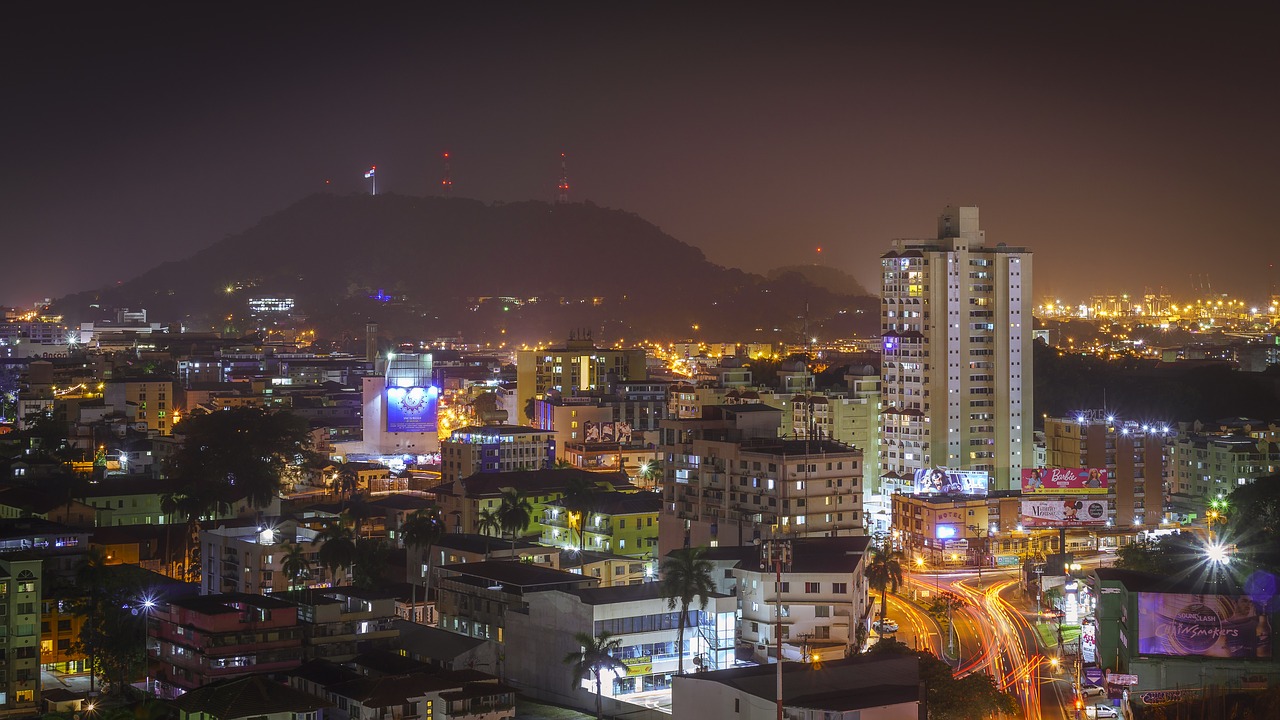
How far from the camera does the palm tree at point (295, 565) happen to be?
26641mm

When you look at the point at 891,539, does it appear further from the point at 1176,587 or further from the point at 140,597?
the point at 140,597

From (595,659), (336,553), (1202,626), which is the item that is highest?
(336,553)

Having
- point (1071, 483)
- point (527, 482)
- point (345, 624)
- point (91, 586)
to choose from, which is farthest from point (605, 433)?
point (345, 624)

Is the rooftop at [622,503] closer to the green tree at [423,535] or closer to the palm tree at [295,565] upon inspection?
the green tree at [423,535]

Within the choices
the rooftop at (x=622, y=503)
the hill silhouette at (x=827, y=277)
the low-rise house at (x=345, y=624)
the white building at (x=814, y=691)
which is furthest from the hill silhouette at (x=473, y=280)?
the white building at (x=814, y=691)

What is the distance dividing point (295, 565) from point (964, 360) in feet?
67.0

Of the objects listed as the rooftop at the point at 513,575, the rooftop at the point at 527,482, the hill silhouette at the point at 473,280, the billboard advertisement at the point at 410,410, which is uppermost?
the hill silhouette at the point at 473,280

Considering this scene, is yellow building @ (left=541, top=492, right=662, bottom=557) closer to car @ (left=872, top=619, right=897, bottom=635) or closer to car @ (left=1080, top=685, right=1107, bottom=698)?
car @ (left=872, top=619, right=897, bottom=635)

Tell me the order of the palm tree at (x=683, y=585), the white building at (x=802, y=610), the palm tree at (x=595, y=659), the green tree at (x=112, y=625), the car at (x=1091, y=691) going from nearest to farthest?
the palm tree at (x=595, y=659) → the car at (x=1091, y=691) → the palm tree at (x=683, y=585) → the white building at (x=802, y=610) → the green tree at (x=112, y=625)

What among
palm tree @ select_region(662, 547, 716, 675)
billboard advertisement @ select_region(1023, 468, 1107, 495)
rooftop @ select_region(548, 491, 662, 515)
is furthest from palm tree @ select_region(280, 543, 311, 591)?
billboard advertisement @ select_region(1023, 468, 1107, 495)

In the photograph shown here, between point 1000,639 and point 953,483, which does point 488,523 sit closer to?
point 1000,639

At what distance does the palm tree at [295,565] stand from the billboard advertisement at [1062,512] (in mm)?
15217

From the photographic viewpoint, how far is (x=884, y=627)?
25109 millimetres

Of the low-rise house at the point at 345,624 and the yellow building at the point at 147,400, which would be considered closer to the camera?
the low-rise house at the point at 345,624
